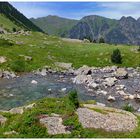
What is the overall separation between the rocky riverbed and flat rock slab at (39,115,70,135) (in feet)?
78.4

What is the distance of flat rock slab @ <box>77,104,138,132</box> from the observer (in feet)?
124

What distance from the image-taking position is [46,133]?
35.4m

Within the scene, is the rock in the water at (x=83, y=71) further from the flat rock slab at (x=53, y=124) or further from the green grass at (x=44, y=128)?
the flat rock slab at (x=53, y=124)

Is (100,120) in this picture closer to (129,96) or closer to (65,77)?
(129,96)

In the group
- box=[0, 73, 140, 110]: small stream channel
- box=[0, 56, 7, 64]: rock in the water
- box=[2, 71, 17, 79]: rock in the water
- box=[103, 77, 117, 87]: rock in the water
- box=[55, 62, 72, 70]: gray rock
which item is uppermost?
box=[0, 56, 7, 64]: rock in the water

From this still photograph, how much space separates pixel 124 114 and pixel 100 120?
4.68 meters

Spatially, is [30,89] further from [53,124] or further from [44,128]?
[44,128]

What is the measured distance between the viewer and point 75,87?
7988 cm

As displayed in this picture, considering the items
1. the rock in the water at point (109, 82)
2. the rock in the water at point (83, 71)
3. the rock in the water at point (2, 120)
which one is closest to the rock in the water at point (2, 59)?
the rock in the water at point (83, 71)

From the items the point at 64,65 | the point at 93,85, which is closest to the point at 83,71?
the point at 64,65

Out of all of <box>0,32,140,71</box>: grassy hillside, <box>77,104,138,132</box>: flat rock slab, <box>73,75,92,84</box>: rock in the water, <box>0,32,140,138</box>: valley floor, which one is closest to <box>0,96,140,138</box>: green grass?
<box>0,32,140,138</box>: valley floor

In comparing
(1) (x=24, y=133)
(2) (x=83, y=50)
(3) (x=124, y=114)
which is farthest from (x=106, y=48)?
(1) (x=24, y=133)

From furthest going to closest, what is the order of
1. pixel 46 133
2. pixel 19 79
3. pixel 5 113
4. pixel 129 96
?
pixel 19 79
pixel 129 96
pixel 5 113
pixel 46 133

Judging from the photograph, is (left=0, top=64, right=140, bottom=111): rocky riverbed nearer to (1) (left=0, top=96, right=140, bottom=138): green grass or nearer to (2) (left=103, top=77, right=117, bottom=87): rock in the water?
(2) (left=103, top=77, right=117, bottom=87): rock in the water
